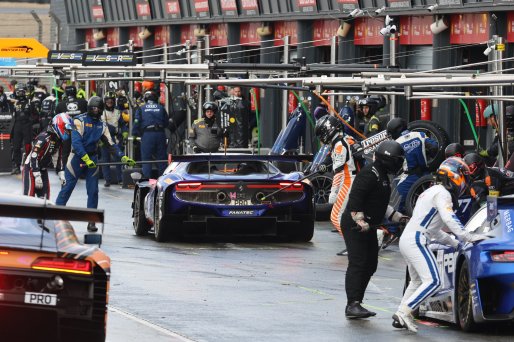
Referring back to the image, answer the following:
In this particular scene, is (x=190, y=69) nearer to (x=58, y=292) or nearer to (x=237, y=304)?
(x=237, y=304)

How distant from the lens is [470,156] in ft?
57.6

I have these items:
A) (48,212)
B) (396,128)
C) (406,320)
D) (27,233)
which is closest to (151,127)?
(396,128)

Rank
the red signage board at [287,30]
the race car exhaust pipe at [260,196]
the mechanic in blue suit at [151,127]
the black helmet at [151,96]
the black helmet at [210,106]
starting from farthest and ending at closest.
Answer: the red signage board at [287,30], the black helmet at [151,96], the mechanic in blue suit at [151,127], the black helmet at [210,106], the race car exhaust pipe at [260,196]

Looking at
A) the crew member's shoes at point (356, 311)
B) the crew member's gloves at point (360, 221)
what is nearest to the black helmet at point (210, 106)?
the crew member's gloves at point (360, 221)

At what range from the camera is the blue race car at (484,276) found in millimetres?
12438

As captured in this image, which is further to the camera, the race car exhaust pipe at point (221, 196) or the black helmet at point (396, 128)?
the black helmet at point (396, 128)

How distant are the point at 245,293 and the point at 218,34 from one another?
94.2 feet

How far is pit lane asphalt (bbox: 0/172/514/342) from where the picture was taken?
41.7 feet

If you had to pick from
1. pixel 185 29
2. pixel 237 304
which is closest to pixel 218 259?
pixel 237 304

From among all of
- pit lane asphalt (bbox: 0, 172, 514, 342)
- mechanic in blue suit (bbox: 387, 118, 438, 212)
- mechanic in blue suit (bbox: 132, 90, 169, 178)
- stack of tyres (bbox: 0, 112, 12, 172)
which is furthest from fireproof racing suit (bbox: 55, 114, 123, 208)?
stack of tyres (bbox: 0, 112, 12, 172)

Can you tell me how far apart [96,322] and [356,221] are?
4578 mm

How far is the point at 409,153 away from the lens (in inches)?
865

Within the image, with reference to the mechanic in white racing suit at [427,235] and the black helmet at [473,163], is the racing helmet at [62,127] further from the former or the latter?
the mechanic in white racing suit at [427,235]

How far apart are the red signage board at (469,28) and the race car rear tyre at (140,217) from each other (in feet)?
30.2
